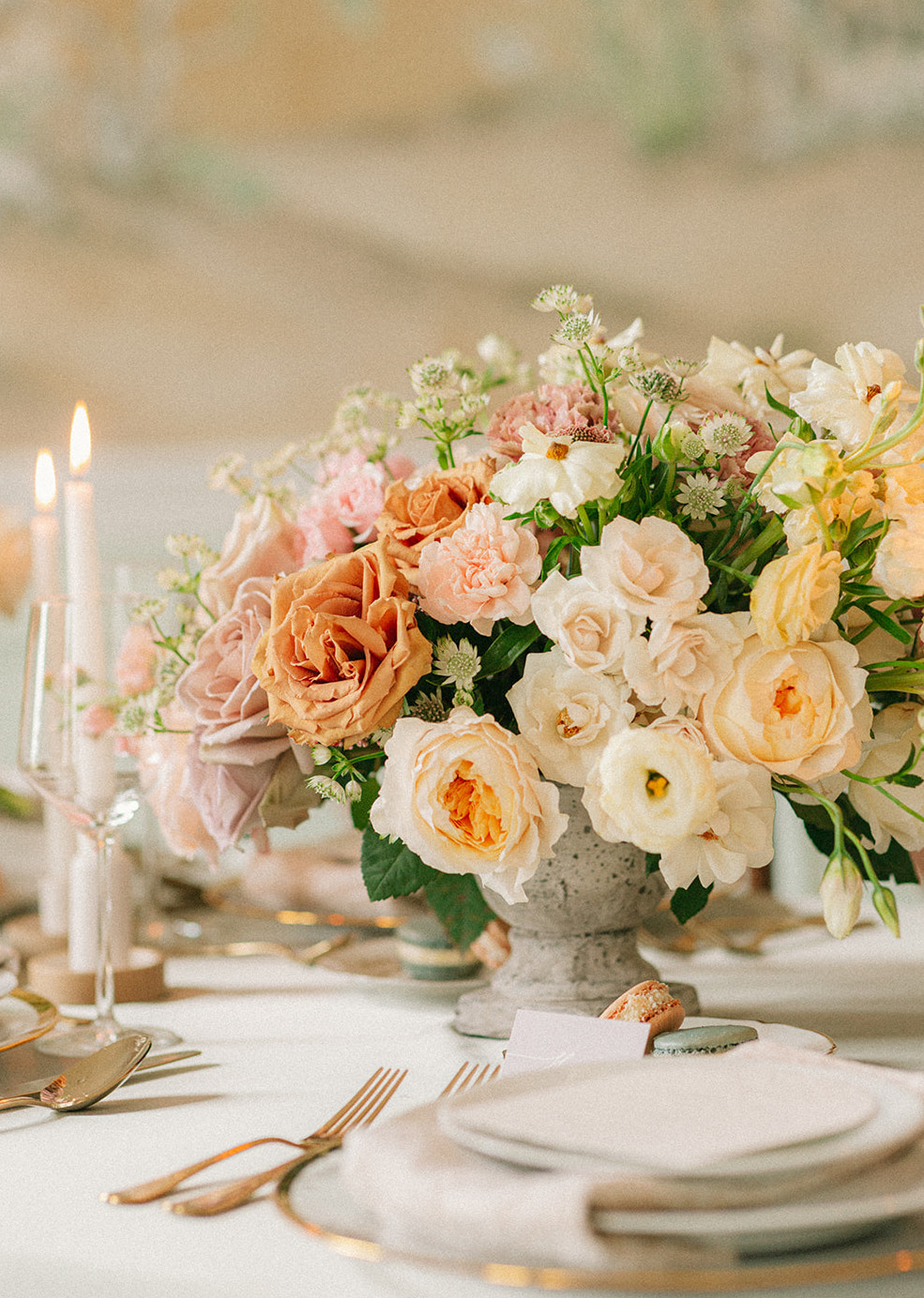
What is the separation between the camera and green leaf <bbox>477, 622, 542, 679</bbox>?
704 mm

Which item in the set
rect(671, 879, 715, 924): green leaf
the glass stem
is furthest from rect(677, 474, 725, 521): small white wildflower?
the glass stem

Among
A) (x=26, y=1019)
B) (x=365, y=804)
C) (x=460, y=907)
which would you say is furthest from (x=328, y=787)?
(x=26, y=1019)

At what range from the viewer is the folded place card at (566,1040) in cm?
65

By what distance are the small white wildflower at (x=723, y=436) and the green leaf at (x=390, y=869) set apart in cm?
29

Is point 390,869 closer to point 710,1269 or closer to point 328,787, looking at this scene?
point 328,787

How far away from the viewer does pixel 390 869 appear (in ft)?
2.44

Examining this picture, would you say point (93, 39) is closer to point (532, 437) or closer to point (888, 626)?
point (532, 437)

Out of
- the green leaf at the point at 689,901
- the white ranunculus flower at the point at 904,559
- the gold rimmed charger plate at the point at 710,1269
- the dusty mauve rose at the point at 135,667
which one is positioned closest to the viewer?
the gold rimmed charger plate at the point at 710,1269

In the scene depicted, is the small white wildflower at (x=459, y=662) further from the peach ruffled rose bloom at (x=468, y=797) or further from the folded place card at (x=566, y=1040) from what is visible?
the folded place card at (x=566, y=1040)

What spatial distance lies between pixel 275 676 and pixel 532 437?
0.18m

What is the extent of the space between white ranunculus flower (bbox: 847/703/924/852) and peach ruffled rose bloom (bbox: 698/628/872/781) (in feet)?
0.21

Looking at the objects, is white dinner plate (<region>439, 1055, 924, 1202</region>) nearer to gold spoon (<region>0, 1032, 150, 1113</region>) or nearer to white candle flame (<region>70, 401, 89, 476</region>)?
gold spoon (<region>0, 1032, 150, 1113</region>)

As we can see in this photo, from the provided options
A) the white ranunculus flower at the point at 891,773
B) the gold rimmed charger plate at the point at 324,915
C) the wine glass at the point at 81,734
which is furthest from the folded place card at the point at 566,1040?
the gold rimmed charger plate at the point at 324,915

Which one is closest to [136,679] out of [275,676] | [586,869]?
[275,676]
